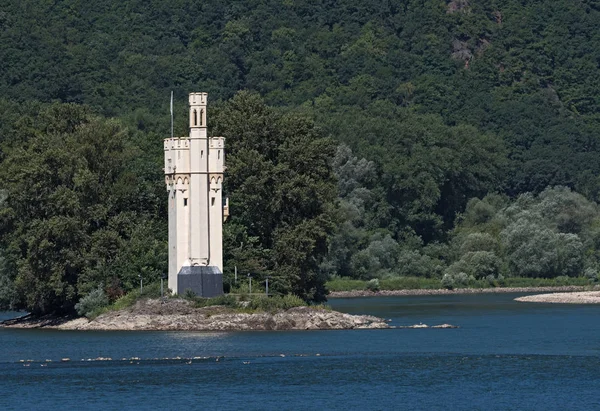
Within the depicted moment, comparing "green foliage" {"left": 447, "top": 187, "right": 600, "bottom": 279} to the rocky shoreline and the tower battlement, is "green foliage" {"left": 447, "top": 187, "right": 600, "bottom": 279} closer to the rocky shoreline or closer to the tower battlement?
the rocky shoreline

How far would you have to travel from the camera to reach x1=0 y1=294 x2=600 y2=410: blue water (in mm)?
57875

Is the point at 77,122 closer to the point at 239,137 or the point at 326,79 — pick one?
the point at 239,137

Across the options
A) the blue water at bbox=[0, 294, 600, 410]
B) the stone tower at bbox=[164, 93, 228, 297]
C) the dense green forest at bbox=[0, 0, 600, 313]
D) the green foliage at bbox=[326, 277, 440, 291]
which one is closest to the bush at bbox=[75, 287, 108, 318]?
the dense green forest at bbox=[0, 0, 600, 313]

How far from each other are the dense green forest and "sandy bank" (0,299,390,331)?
2.39 metres

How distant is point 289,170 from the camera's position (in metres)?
85.1

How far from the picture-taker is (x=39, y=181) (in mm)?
84438

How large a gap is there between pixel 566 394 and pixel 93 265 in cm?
3140

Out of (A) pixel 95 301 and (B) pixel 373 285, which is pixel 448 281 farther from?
(A) pixel 95 301

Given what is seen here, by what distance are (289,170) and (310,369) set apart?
69.5 feet

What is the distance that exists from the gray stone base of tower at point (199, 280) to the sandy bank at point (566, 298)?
35.8 metres

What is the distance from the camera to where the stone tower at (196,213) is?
262 ft

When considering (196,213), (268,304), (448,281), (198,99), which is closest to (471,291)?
(448,281)

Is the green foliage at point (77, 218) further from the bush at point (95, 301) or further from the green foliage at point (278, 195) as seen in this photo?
the green foliage at point (278, 195)

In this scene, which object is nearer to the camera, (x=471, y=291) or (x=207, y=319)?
(x=207, y=319)
